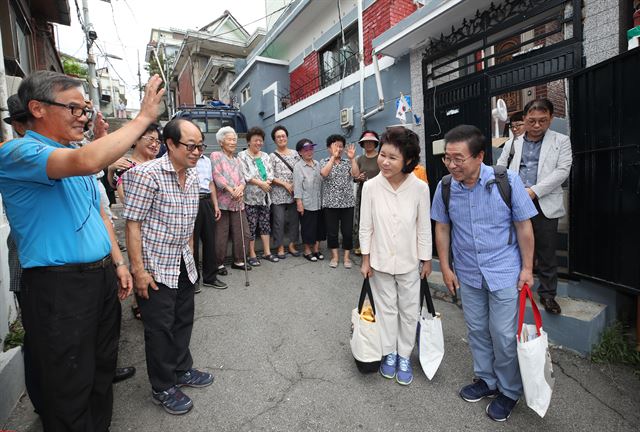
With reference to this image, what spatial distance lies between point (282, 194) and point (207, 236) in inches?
57.0

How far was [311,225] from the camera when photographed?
5418mm

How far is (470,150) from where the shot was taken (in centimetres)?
214

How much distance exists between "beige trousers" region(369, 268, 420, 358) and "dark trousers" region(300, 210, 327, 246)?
2.77 metres

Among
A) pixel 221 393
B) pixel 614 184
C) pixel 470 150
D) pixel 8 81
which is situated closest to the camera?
pixel 470 150

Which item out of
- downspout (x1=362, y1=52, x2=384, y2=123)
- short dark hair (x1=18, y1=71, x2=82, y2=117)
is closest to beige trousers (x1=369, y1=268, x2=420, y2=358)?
short dark hair (x1=18, y1=71, x2=82, y2=117)

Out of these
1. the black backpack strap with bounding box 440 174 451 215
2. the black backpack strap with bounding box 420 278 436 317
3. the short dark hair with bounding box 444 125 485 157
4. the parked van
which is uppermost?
the parked van

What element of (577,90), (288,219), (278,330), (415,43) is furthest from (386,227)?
(415,43)

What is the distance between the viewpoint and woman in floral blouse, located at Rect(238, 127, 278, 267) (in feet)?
16.6

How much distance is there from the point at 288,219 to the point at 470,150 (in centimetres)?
376

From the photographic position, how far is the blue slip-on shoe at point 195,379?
2.56 m

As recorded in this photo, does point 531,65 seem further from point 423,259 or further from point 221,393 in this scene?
point 221,393

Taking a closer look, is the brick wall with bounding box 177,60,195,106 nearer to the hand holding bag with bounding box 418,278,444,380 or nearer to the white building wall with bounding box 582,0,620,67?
the white building wall with bounding box 582,0,620,67

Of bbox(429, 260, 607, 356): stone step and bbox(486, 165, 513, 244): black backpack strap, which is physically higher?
bbox(486, 165, 513, 244): black backpack strap

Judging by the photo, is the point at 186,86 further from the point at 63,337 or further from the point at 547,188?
the point at 63,337
